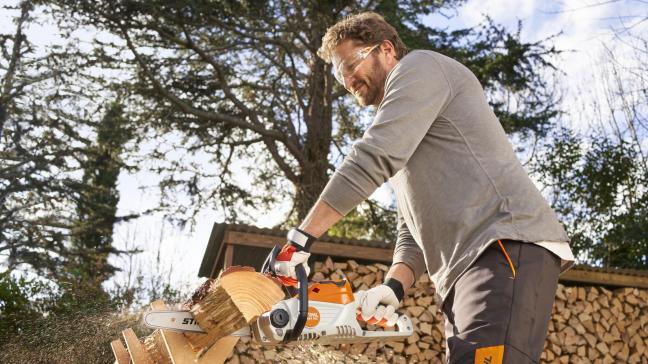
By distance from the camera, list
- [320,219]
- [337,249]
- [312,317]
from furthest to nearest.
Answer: [337,249] → [312,317] → [320,219]

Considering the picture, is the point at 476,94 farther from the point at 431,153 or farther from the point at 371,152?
the point at 371,152

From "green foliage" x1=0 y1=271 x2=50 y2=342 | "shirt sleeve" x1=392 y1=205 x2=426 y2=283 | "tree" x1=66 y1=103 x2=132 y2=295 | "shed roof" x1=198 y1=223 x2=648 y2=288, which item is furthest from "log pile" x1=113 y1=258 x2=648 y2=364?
"tree" x1=66 y1=103 x2=132 y2=295

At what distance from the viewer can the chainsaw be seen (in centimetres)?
177

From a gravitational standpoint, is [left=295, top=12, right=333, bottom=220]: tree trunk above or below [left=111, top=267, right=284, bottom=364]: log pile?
above

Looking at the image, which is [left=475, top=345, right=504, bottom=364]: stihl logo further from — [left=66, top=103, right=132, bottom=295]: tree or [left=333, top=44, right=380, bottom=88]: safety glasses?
[left=66, top=103, right=132, bottom=295]: tree

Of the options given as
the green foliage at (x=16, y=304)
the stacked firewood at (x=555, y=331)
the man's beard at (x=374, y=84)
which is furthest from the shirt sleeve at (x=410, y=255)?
the green foliage at (x=16, y=304)

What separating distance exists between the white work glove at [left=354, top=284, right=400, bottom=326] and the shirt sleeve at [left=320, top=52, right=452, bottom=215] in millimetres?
334

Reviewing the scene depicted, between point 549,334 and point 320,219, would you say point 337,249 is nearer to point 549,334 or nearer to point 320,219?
point 549,334

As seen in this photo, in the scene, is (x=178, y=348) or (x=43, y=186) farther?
(x=43, y=186)

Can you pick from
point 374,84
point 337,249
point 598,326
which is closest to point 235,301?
point 374,84

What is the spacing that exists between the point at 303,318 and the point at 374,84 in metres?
0.78

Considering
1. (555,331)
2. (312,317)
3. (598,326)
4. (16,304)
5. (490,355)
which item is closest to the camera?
(490,355)

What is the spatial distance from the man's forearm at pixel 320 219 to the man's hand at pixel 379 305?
33 centimetres

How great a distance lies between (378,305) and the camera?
206 centimetres
